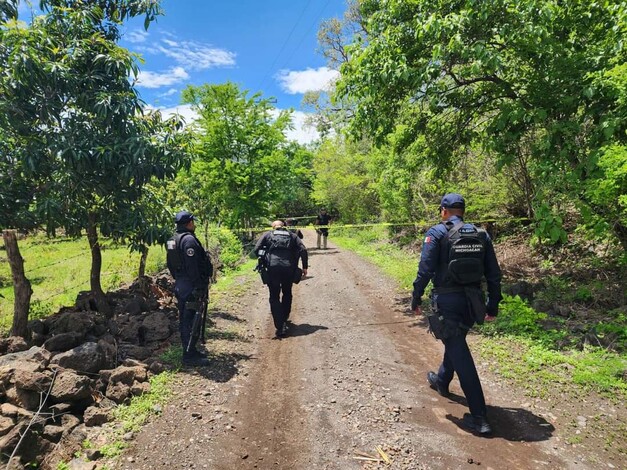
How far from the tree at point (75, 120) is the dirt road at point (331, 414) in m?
2.75

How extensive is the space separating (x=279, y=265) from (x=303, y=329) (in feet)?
3.96

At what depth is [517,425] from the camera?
12.0 feet

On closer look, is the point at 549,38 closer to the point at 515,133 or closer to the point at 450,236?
the point at 515,133

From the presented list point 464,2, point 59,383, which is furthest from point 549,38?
point 59,383

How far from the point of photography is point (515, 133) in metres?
7.22

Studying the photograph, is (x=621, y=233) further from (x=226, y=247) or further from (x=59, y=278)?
(x=59, y=278)

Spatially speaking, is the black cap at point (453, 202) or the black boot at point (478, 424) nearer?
the black boot at point (478, 424)

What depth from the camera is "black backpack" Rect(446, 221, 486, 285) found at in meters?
3.62

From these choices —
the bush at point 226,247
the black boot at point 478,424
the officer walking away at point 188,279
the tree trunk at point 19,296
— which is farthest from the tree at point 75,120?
the bush at point 226,247

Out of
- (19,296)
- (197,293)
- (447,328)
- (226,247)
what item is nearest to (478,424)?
(447,328)

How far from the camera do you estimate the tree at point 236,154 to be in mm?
15216

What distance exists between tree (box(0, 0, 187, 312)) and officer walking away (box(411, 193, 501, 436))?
145 inches

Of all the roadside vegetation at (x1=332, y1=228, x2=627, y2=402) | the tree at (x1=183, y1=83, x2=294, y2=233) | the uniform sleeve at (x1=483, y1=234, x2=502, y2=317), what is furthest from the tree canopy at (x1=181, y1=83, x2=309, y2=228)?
the uniform sleeve at (x1=483, y1=234, x2=502, y2=317)

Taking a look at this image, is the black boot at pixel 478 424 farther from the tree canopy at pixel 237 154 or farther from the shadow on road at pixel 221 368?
the tree canopy at pixel 237 154
